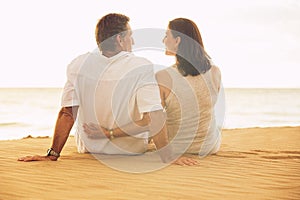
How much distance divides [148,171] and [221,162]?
3.15 ft

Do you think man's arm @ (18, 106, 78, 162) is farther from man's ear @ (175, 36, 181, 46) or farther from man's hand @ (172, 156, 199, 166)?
man's ear @ (175, 36, 181, 46)

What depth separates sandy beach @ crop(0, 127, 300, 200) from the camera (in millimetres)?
3547

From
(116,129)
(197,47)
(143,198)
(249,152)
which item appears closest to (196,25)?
(197,47)

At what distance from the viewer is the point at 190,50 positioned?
5.07 metres

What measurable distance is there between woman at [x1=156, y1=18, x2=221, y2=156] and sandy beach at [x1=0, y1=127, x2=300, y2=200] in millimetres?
308

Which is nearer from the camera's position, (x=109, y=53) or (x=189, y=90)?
(x=109, y=53)

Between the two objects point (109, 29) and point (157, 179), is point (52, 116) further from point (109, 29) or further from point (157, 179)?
point (157, 179)

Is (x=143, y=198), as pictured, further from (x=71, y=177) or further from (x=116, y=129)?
(x=116, y=129)

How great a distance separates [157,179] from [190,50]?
→ 1605mm

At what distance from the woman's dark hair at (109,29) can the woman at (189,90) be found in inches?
24.2

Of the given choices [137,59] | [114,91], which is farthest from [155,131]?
[137,59]

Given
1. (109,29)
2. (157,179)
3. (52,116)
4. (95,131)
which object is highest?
(109,29)

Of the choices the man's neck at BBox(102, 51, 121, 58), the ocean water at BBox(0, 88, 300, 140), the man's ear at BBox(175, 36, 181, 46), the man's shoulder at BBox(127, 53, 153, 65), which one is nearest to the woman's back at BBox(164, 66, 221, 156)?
the man's ear at BBox(175, 36, 181, 46)

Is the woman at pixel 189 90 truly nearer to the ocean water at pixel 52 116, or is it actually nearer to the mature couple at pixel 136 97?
the mature couple at pixel 136 97
